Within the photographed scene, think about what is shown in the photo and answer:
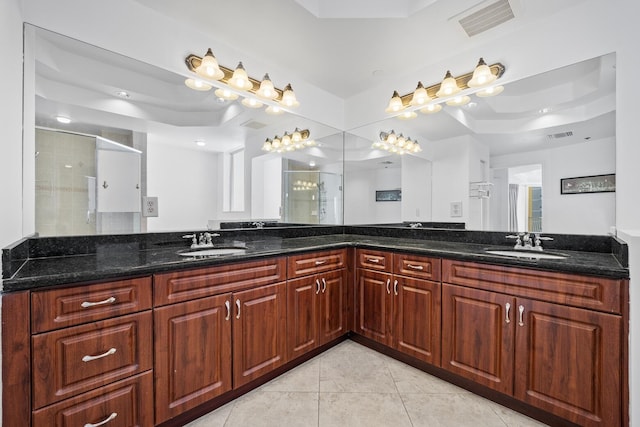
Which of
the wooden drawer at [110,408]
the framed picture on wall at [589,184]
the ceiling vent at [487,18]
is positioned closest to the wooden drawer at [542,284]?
the framed picture on wall at [589,184]

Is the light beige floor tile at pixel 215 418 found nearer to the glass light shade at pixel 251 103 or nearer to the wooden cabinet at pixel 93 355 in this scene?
the wooden cabinet at pixel 93 355

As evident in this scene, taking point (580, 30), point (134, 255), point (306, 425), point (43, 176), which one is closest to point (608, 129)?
point (580, 30)

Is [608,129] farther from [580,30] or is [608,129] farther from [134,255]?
[134,255]

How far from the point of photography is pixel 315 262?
211 centimetres

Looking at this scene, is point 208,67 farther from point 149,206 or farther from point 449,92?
point 449,92

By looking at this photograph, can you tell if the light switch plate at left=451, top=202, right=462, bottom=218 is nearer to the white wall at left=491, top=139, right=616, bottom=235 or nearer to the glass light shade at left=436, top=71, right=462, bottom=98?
the white wall at left=491, top=139, right=616, bottom=235

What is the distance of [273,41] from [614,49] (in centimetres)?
220

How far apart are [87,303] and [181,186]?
1.05 metres

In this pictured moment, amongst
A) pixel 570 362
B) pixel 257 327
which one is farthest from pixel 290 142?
pixel 570 362

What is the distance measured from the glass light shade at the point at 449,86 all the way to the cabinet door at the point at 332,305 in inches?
67.7

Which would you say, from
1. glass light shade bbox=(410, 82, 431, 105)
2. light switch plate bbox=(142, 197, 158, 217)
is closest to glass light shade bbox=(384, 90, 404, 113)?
glass light shade bbox=(410, 82, 431, 105)

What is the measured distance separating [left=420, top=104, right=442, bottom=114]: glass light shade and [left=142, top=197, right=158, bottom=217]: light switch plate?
233cm

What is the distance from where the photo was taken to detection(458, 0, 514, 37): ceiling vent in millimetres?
1789

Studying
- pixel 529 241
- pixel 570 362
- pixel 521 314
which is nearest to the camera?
pixel 570 362
